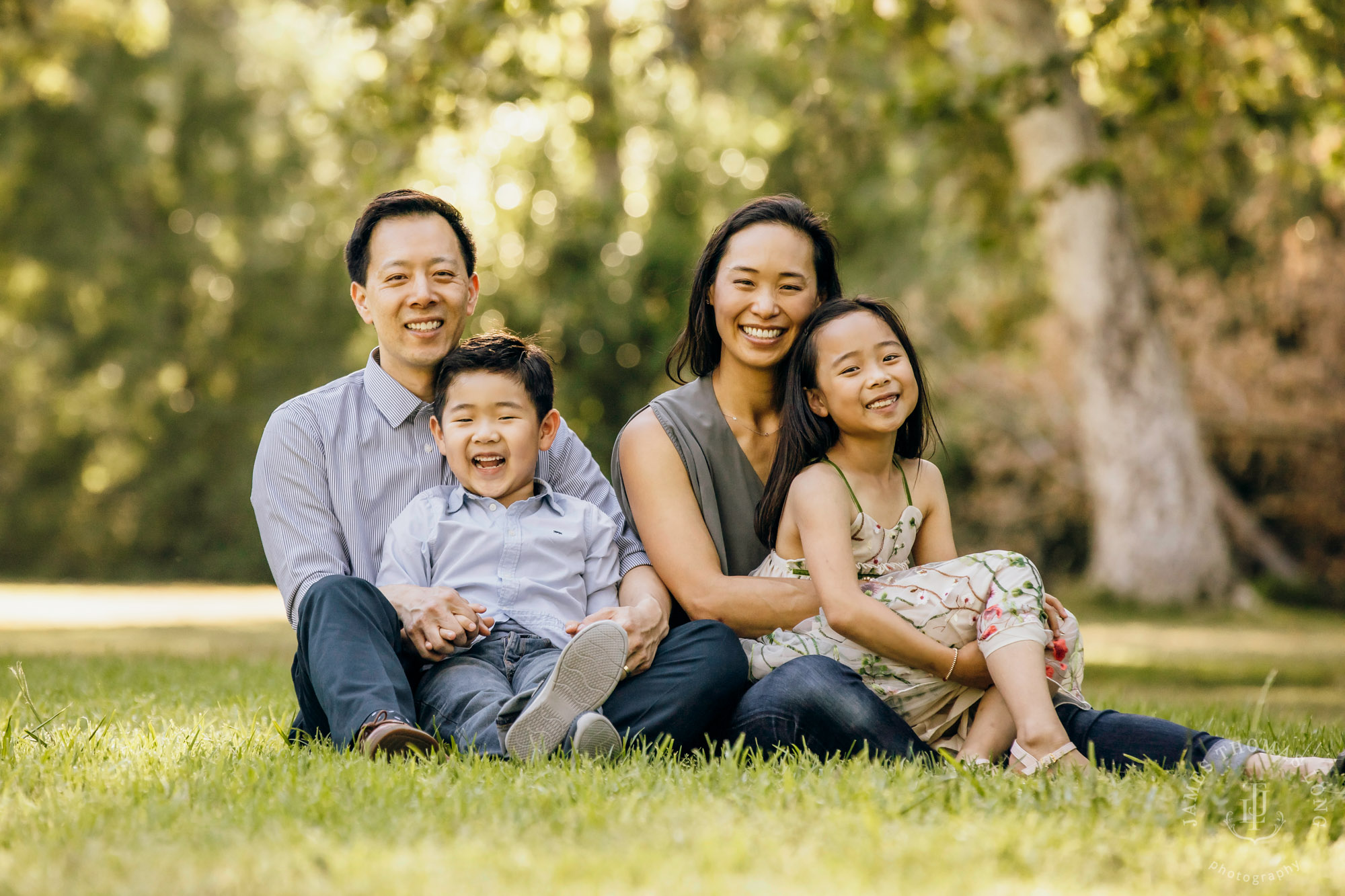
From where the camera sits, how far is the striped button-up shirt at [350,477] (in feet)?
11.3

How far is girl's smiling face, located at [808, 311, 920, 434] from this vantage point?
344 cm

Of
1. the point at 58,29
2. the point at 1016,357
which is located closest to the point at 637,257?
the point at 58,29

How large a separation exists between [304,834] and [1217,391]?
48.4 ft

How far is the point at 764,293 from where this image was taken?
146 inches

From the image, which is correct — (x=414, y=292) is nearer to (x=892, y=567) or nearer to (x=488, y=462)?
(x=488, y=462)

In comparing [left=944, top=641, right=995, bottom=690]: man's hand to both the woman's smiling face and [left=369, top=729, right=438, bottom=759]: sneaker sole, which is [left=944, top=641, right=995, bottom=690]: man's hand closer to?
the woman's smiling face

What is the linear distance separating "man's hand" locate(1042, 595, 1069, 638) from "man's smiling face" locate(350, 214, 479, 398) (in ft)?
6.04

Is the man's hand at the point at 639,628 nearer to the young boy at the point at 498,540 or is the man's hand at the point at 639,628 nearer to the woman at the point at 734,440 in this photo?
the young boy at the point at 498,540

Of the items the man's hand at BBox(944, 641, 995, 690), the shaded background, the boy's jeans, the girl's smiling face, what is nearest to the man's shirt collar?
the boy's jeans

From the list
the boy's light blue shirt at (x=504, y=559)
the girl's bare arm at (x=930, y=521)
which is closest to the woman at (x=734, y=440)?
the boy's light blue shirt at (x=504, y=559)

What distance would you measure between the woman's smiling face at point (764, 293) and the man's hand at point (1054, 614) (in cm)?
108

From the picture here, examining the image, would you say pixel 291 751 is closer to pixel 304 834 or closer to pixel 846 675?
pixel 304 834

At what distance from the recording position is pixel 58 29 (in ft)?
37.0

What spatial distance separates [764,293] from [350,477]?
1.31 metres
